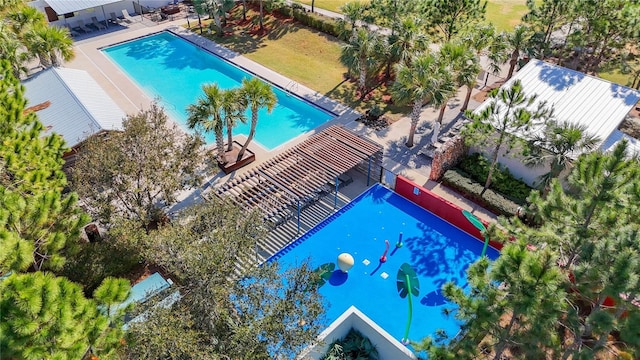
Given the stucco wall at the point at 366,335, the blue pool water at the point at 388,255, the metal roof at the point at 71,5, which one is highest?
the metal roof at the point at 71,5

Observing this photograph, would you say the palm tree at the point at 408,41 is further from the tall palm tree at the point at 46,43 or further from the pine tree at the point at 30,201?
the tall palm tree at the point at 46,43

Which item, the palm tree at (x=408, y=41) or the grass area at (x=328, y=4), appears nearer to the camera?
the palm tree at (x=408, y=41)

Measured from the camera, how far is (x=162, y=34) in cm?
4650

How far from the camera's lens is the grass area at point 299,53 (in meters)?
36.1

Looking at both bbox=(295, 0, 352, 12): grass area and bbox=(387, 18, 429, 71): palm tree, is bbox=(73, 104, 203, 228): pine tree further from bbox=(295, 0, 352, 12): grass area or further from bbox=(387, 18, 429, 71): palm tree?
bbox=(295, 0, 352, 12): grass area

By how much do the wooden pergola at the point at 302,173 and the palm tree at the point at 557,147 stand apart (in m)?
8.48

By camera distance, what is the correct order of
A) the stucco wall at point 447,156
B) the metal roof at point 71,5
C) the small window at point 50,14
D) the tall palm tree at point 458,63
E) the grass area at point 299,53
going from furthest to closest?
the small window at point 50,14
the metal roof at point 71,5
the grass area at point 299,53
the tall palm tree at point 458,63
the stucco wall at point 447,156

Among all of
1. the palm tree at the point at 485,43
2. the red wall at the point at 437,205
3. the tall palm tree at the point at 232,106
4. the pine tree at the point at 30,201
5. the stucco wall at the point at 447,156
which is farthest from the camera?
the palm tree at the point at 485,43

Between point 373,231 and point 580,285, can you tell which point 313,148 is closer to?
point 373,231

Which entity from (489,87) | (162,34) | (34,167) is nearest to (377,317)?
(34,167)

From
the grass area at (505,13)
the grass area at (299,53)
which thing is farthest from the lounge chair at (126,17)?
the grass area at (505,13)

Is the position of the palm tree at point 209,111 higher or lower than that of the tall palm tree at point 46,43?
lower

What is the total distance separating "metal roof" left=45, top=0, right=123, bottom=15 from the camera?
42562mm

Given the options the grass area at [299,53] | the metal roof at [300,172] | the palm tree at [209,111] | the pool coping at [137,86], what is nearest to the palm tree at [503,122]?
the metal roof at [300,172]
